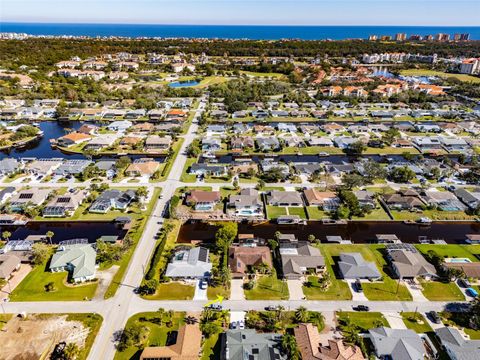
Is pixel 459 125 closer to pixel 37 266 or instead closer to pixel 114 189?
pixel 114 189

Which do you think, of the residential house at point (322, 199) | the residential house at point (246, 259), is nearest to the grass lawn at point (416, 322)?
the residential house at point (246, 259)

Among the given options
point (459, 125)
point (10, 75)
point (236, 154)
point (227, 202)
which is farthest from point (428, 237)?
point (10, 75)

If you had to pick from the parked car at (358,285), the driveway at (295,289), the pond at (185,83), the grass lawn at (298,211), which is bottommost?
the parked car at (358,285)

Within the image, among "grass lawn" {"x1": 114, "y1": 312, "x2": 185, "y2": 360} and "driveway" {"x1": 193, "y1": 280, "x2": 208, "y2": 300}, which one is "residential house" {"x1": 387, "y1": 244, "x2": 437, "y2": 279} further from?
"grass lawn" {"x1": 114, "y1": 312, "x2": 185, "y2": 360}

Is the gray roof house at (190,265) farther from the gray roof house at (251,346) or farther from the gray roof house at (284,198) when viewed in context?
the gray roof house at (284,198)

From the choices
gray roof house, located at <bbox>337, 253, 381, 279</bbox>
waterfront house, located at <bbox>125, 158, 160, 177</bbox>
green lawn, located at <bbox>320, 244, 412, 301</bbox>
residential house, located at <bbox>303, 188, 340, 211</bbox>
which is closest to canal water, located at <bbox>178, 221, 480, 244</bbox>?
green lawn, located at <bbox>320, 244, 412, 301</bbox>

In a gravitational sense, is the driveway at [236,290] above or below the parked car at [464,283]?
above
